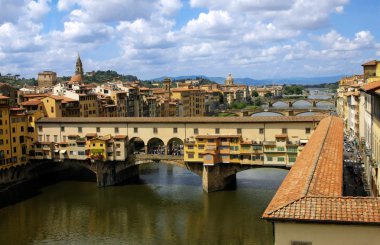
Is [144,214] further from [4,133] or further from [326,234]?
[326,234]

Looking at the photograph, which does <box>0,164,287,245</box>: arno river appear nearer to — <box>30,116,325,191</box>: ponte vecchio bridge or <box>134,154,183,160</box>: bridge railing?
<box>30,116,325,191</box>: ponte vecchio bridge

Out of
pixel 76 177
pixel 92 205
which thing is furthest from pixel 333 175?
pixel 76 177

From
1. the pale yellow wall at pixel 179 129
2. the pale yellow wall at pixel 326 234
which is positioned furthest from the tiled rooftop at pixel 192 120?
the pale yellow wall at pixel 326 234

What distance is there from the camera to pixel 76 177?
4803 cm

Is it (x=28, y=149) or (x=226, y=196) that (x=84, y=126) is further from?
(x=226, y=196)

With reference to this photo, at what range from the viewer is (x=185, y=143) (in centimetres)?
4025

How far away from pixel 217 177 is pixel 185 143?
425cm

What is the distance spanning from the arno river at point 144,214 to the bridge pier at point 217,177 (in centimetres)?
88

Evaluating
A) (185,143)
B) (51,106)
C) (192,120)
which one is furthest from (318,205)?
(51,106)

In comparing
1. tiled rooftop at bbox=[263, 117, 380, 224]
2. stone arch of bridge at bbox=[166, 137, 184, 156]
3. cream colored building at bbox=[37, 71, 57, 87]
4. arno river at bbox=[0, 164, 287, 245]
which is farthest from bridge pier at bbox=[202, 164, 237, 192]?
cream colored building at bbox=[37, 71, 57, 87]

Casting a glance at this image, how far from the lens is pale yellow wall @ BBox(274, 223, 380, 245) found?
997 centimetres

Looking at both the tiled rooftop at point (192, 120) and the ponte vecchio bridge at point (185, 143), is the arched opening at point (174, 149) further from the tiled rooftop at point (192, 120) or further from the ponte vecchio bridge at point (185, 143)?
the ponte vecchio bridge at point (185, 143)

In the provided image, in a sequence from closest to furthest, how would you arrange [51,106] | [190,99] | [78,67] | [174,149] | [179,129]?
[179,129]
[51,106]
[174,149]
[190,99]
[78,67]

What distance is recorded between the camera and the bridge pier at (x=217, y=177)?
38.6m
